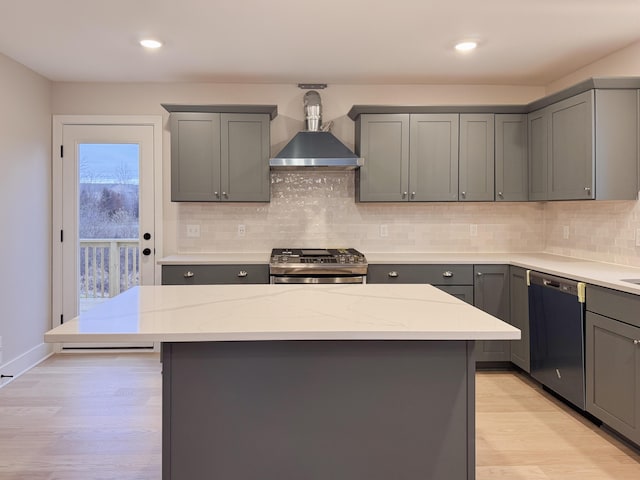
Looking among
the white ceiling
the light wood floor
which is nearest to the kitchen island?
the light wood floor

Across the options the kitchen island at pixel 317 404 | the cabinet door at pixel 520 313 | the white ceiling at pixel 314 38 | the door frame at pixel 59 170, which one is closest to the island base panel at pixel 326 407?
the kitchen island at pixel 317 404

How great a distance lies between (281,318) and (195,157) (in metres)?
2.87

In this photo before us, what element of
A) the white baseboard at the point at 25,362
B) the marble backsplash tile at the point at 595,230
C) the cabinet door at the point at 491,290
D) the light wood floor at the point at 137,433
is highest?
the marble backsplash tile at the point at 595,230

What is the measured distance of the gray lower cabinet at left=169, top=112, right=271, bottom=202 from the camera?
14.3ft

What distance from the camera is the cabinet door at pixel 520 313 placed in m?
3.86

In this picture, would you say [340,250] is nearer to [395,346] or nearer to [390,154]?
[390,154]

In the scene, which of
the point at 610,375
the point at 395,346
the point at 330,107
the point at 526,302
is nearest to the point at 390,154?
the point at 330,107

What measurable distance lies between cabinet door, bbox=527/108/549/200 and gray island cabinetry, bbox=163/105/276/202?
2228 mm

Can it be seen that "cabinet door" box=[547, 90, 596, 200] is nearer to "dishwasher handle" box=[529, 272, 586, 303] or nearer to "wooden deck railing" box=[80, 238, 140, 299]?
"dishwasher handle" box=[529, 272, 586, 303]

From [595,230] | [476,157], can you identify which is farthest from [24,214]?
[595,230]

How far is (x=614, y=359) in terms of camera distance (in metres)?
2.81

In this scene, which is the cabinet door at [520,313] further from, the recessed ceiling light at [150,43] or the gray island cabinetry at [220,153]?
the recessed ceiling light at [150,43]

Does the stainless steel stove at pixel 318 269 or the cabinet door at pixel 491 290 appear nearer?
the stainless steel stove at pixel 318 269

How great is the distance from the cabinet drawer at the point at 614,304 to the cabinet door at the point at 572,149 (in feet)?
2.83
